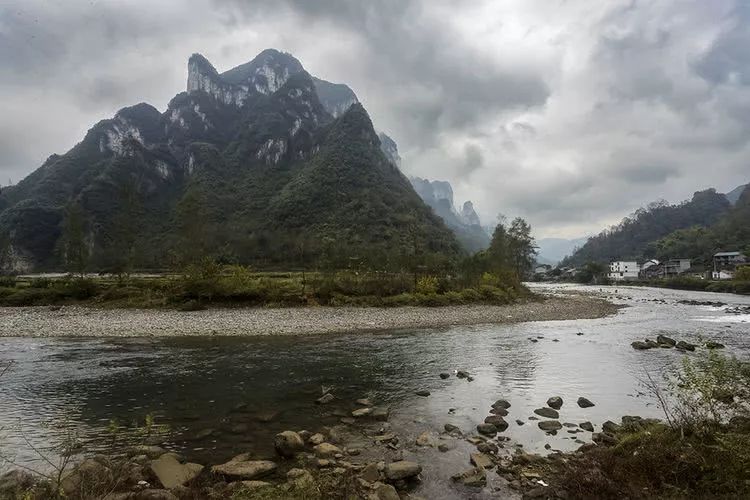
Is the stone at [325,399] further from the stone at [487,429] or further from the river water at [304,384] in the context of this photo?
the stone at [487,429]

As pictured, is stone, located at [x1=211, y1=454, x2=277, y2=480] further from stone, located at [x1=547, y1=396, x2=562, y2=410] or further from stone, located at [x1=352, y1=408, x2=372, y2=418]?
stone, located at [x1=547, y1=396, x2=562, y2=410]

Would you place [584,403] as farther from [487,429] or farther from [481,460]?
[481,460]

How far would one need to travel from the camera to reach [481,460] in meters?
9.59

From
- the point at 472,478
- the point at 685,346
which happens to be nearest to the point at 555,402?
the point at 472,478

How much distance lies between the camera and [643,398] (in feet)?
47.7

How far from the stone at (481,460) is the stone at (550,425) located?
2860 mm

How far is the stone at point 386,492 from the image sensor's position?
7637 millimetres

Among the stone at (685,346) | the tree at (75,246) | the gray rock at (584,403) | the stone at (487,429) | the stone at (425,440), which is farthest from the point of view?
the tree at (75,246)

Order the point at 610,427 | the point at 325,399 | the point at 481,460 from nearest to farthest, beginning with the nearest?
the point at 481,460 < the point at 610,427 < the point at 325,399

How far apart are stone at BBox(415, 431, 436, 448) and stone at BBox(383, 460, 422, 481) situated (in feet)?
5.57

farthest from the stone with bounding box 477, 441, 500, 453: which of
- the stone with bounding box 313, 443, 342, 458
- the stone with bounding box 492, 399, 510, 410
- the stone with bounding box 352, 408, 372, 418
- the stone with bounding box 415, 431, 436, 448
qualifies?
the stone with bounding box 352, 408, 372, 418

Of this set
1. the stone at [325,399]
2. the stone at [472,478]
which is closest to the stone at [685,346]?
the stone at [325,399]

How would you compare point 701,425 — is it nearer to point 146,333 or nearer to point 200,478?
point 200,478

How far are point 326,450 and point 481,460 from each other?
362 cm
